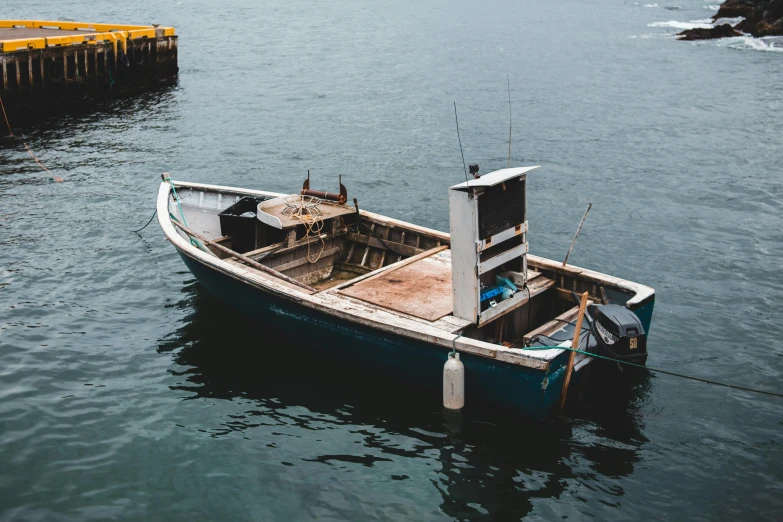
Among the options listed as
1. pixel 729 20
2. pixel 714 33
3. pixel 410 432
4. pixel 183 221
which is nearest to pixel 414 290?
pixel 410 432

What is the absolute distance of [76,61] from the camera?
31422 millimetres

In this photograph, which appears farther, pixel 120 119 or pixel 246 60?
pixel 246 60

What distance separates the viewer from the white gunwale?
9.89 meters

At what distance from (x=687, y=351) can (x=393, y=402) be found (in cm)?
568

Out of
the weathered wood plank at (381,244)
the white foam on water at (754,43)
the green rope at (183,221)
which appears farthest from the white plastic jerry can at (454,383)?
the white foam on water at (754,43)

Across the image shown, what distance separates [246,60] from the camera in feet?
145

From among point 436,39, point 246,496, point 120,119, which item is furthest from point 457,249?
point 436,39

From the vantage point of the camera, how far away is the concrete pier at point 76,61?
2845 cm

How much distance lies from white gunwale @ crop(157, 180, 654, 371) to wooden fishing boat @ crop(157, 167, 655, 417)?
2 centimetres

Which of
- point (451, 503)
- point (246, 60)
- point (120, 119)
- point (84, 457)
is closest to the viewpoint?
point (451, 503)

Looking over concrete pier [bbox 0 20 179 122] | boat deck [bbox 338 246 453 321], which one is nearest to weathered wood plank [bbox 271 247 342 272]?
boat deck [bbox 338 246 453 321]

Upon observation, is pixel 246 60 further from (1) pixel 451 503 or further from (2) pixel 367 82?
(1) pixel 451 503

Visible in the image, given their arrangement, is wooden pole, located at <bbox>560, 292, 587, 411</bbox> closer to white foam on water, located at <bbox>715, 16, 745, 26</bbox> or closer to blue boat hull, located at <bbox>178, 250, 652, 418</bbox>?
blue boat hull, located at <bbox>178, 250, 652, 418</bbox>

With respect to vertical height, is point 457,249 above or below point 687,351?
above
